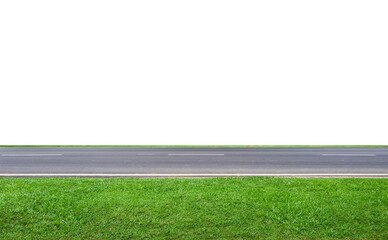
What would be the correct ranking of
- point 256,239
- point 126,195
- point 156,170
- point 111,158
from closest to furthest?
point 256,239, point 126,195, point 156,170, point 111,158

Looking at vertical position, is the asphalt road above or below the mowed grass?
above

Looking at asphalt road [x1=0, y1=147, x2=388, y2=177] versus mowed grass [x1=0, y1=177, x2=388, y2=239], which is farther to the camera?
asphalt road [x1=0, y1=147, x2=388, y2=177]

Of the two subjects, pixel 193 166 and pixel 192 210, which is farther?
pixel 193 166

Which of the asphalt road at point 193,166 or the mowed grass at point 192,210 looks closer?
the mowed grass at point 192,210

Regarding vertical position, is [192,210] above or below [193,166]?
below

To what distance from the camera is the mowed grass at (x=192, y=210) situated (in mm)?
3633

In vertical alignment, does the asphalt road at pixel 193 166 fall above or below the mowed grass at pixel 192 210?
above

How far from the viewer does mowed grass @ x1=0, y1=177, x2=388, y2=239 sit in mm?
3633

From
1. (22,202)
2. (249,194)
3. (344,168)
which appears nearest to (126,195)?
(22,202)

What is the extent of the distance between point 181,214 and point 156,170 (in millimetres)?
3711

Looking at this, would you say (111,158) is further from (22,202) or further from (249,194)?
(249,194)

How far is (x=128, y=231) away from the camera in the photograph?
3.65 metres

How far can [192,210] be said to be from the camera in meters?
4.17

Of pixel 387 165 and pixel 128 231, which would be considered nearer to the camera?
pixel 128 231
